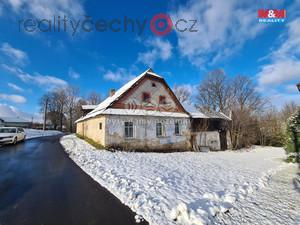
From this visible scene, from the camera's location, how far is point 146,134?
14055mm

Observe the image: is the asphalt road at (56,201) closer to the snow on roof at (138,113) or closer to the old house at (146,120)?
the old house at (146,120)

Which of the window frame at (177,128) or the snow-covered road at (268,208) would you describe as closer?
the snow-covered road at (268,208)

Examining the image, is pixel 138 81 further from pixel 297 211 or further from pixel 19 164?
pixel 297 211

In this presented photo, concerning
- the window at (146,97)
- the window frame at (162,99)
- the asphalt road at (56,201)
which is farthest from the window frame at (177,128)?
the asphalt road at (56,201)

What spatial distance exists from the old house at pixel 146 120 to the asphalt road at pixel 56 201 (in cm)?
658

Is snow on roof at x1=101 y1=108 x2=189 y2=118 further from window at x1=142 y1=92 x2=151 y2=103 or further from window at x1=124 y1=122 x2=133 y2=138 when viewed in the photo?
window at x1=142 y1=92 x2=151 y2=103

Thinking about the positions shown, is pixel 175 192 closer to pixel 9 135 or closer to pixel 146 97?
pixel 146 97

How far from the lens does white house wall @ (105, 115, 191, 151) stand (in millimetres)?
12836

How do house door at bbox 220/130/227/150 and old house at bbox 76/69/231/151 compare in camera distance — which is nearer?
old house at bbox 76/69/231/151

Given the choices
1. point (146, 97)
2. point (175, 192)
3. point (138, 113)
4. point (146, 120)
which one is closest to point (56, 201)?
point (175, 192)

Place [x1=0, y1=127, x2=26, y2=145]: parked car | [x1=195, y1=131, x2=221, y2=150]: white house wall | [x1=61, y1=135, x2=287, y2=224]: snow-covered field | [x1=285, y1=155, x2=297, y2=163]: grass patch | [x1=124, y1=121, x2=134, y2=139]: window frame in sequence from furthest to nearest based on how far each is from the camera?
[x1=195, y1=131, x2=221, y2=150]: white house wall, [x1=124, y1=121, x2=134, y2=139]: window frame, [x1=0, y1=127, x2=26, y2=145]: parked car, [x1=285, y1=155, x2=297, y2=163]: grass patch, [x1=61, y1=135, x2=287, y2=224]: snow-covered field

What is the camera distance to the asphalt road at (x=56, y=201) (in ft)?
11.1

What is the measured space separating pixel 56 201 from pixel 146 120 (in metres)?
10.4

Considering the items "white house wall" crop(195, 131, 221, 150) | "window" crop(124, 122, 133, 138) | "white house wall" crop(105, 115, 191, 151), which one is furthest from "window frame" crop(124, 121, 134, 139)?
"white house wall" crop(195, 131, 221, 150)
